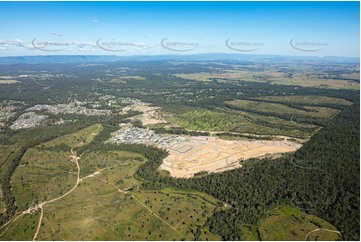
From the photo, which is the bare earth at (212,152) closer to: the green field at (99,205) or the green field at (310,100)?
the green field at (99,205)

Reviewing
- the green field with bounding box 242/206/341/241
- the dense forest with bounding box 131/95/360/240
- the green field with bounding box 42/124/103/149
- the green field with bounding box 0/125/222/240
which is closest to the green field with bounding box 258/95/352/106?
the dense forest with bounding box 131/95/360/240

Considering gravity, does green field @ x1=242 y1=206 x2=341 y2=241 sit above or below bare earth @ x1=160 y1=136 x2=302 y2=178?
above

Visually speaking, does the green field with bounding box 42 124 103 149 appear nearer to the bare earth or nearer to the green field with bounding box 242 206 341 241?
the bare earth

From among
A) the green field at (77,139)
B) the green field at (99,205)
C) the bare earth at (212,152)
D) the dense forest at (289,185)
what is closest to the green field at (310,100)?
the bare earth at (212,152)

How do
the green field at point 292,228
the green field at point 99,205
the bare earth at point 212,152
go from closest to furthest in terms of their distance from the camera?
the green field at point 292,228 < the green field at point 99,205 < the bare earth at point 212,152

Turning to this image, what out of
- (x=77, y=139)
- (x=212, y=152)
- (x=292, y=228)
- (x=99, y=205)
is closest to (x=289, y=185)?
(x=292, y=228)

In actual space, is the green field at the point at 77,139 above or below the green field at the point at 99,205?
below

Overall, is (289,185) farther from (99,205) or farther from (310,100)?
(310,100)

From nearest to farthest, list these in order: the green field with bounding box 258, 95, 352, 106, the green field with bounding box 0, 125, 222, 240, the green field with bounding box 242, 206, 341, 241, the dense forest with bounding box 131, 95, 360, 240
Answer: the green field with bounding box 242, 206, 341, 241
the green field with bounding box 0, 125, 222, 240
the dense forest with bounding box 131, 95, 360, 240
the green field with bounding box 258, 95, 352, 106
